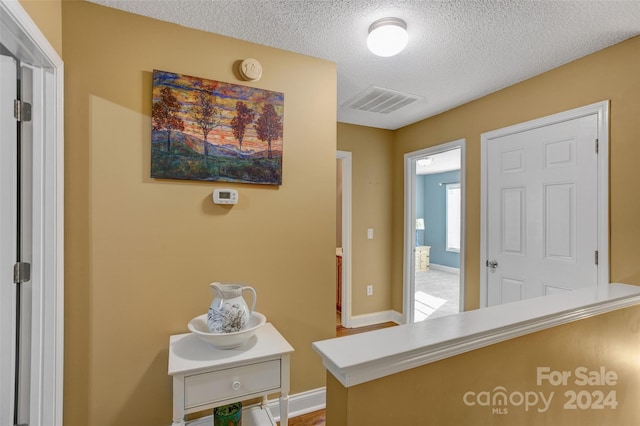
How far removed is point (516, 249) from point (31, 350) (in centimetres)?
309

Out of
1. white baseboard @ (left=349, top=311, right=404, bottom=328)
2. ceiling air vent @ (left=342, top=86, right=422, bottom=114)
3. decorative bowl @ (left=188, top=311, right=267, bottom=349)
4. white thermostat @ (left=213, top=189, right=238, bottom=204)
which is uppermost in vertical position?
ceiling air vent @ (left=342, top=86, right=422, bottom=114)

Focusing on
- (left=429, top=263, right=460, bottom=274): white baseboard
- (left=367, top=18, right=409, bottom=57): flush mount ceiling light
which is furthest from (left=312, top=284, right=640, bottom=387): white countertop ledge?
(left=429, top=263, right=460, bottom=274): white baseboard

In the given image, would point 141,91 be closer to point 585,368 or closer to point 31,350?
point 31,350

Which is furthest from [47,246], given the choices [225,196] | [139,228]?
[225,196]

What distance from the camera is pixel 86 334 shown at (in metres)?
1.52

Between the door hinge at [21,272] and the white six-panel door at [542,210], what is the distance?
307 centimetres

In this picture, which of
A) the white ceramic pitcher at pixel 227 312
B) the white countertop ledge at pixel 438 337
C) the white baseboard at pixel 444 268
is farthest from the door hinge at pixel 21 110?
the white baseboard at pixel 444 268

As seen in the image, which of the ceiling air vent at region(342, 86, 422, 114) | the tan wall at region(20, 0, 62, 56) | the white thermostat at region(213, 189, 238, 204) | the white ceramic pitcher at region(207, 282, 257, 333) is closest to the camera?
the tan wall at region(20, 0, 62, 56)

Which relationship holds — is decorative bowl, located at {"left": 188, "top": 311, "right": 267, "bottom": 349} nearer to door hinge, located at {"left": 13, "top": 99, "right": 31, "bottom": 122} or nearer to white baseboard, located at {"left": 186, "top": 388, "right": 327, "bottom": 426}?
white baseboard, located at {"left": 186, "top": 388, "right": 327, "bottom": 426}

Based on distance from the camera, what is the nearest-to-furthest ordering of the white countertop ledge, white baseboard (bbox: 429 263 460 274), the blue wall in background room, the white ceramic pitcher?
the white countertop ledge < the white ceramic pitcher < white baseboard (bbox: 429 263 460 274) < the blue wall in background room

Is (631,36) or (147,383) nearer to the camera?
(147,383)

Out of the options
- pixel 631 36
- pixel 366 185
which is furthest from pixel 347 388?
pixel 366 185

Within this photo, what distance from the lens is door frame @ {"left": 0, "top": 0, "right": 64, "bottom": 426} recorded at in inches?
53.2

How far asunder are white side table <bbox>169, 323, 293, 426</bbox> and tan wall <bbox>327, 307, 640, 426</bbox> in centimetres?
59
